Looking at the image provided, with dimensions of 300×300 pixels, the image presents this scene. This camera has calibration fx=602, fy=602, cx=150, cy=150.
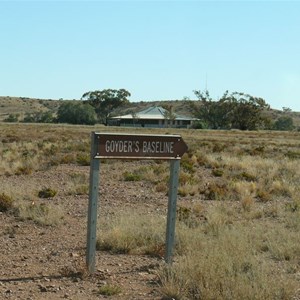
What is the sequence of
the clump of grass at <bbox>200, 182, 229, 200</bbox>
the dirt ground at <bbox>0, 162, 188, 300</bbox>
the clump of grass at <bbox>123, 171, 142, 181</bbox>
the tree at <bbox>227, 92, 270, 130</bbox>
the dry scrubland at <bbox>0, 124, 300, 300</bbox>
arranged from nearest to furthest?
the dry scrubland at <bbox>0, 124, 300, 300</bbox>
the dirt ground at <bbox>0, 162, 188, 300</bbox>
the clump of grass at <bbox>200, 182, 229, 200</bbox>
the clump of grass at <bbox>123, 171, 142, 181</bbox>
the tree at <bbox>227, 92, 270, 130</bbox>

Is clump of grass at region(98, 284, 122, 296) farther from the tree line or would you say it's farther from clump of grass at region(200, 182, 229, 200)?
the tree line

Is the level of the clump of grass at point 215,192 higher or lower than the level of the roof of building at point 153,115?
lower

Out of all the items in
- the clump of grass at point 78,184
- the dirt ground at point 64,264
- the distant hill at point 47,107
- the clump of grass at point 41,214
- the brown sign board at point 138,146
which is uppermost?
the distant hill at point 47,107

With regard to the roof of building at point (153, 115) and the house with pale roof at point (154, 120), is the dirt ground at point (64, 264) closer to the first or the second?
the house with pale roof at point (154, 120)

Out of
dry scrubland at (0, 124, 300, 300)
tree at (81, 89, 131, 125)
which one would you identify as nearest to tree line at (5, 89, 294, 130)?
tree at (81, 89, 131, 125)

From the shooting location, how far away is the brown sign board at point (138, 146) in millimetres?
7609

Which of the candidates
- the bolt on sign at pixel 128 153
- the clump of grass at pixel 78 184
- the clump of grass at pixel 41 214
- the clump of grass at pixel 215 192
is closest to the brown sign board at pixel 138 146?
the bolt on sign at pixel 128 153

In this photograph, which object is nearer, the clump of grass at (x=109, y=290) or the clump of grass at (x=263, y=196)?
the clump of grass at (x=109, y=290)

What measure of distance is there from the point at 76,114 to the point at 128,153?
11553 centimetres

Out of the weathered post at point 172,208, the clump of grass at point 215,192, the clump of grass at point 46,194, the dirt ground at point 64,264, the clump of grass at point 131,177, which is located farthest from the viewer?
the clump of grass at point 131,177

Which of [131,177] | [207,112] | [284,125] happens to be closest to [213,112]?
[207,112]

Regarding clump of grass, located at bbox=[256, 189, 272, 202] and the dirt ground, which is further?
clump of grass, located at bbox=[256, 189, 272, 202]

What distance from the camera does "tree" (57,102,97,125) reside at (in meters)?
122

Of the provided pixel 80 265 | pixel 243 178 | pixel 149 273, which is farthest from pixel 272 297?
pixel 243 178
